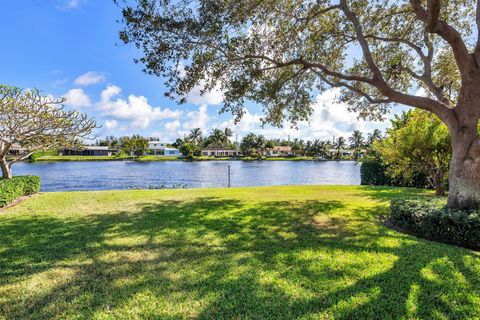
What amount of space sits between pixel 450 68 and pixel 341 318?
11382 mm

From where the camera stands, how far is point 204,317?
3057 mm

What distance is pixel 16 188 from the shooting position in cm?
1052

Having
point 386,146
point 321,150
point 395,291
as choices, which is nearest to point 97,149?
point 321,150

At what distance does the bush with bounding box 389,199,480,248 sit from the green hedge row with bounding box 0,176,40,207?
481 inches

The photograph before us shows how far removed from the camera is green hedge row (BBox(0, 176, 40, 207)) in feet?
30.5

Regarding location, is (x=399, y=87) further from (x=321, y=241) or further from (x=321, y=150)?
(x=321, y=150)

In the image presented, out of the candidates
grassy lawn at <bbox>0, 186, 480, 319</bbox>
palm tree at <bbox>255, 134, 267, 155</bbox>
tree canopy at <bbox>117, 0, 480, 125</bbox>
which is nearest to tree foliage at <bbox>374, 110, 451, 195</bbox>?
tree canopy at <bbox>117, 0, 480, 125</bbox>

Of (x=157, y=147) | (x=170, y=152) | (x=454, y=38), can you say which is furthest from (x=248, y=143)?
(x=454, y=38)

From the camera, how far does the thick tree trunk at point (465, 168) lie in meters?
6.27

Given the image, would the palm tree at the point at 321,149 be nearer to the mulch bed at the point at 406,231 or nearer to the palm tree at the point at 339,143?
the palm tree at the point at 339,143

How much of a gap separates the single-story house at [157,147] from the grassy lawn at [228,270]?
93044 millimetres

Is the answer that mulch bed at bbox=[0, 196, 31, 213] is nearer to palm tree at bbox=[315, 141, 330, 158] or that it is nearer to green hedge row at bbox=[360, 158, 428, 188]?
green hedge row at bbox=[360, 158, 428, 188]

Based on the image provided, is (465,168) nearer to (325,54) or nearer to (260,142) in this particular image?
(325,54)

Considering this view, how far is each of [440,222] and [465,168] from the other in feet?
5.56
